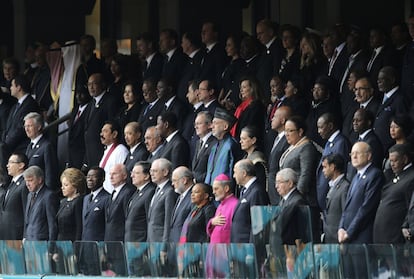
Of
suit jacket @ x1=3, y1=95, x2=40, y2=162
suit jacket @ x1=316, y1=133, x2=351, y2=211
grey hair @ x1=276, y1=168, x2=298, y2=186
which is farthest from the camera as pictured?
suit jacket @ x1=3, y1=95, x2=40, y2=162

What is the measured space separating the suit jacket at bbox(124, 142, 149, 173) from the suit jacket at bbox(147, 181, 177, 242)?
1.20 m

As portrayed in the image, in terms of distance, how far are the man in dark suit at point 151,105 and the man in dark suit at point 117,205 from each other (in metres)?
Answer: 1.06

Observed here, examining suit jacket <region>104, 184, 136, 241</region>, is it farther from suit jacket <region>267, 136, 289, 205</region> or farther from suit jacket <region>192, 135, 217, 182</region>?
suit jacket <region>267, 136, 289, 205</region>

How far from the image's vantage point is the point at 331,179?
15.8 m

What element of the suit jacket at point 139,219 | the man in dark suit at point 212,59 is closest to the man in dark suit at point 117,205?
A: the suit jacket at point 139,219

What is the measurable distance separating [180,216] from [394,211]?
9.50 ft

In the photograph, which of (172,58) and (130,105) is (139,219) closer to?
(130,105)

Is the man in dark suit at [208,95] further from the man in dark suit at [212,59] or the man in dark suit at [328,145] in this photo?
the man in dark suit at [328,145]

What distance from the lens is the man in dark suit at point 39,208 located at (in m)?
18.6

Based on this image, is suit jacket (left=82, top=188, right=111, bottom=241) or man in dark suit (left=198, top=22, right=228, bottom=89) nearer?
suit jacket (left=82, top=188, right=111, bottom=241)

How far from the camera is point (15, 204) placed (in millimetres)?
19297

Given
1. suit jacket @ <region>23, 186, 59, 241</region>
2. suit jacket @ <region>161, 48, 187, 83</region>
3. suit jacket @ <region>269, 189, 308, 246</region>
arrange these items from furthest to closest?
suit jacket @ <region>161, 48, 187, 83</region>, suit jacket @ <region>23, 186, 59, 241</region>, suit jacket @ <region>269, 189, 308, 246</region>

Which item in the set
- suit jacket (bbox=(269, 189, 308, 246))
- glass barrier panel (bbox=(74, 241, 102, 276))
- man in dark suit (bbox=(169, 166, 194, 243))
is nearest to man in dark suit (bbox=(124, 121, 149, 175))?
man in dark suit (bbox=(169, 166, 194, 243))

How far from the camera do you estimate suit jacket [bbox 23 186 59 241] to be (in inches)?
729
